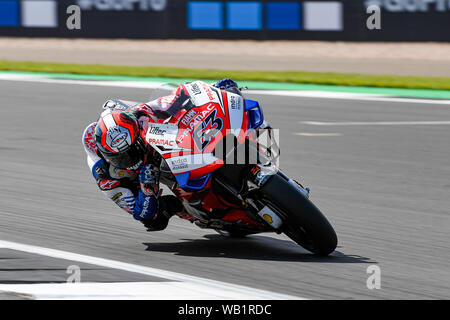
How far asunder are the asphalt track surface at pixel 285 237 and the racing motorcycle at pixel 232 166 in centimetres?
26

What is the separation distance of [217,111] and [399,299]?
69.2 inches

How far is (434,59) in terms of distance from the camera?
2569 cm

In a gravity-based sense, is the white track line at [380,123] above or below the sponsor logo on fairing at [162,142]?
below

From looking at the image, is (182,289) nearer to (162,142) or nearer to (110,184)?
(162,142)

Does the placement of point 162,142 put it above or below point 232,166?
above

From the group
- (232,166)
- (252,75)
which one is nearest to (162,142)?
(232,166)

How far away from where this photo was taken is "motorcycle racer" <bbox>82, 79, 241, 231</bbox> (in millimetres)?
6699

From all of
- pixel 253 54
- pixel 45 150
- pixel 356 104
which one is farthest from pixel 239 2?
pixel 45 150

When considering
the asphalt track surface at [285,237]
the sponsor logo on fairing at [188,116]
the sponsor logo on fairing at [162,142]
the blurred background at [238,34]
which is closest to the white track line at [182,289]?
the asphalt track surface at [285,237]

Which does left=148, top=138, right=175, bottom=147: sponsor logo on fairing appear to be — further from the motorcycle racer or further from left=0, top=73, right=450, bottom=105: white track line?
left=0, top=73, right=450, bottom=105: white track line

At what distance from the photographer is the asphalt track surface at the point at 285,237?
615cm

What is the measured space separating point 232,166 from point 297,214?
0.52m

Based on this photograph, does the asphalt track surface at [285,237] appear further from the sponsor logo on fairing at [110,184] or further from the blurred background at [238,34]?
the blurred background at [238,34]

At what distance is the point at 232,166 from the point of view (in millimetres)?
6551
